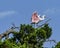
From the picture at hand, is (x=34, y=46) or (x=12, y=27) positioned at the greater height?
(x=12, y=27)

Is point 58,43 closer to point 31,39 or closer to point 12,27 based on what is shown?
point 31,39

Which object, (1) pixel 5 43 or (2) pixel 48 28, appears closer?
(1) pixel 5 43

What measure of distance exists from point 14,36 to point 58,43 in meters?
3.26

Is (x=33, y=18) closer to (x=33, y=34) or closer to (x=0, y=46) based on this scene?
(x=33, y=34)

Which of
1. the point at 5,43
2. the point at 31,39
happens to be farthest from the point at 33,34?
the point at 5,43

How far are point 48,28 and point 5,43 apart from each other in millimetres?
3496

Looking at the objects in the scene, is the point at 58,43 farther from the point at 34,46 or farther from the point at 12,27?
the point at 12,27

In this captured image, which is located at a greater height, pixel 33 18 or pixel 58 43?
pixel 33 18

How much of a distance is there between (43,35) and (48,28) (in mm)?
708

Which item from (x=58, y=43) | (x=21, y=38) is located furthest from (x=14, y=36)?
(x=58, y=43)

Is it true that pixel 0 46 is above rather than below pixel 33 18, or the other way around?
below

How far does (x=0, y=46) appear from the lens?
28156mm

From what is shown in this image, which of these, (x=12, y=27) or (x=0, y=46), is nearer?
(x=0, y=46)

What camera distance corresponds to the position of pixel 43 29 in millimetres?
30000
